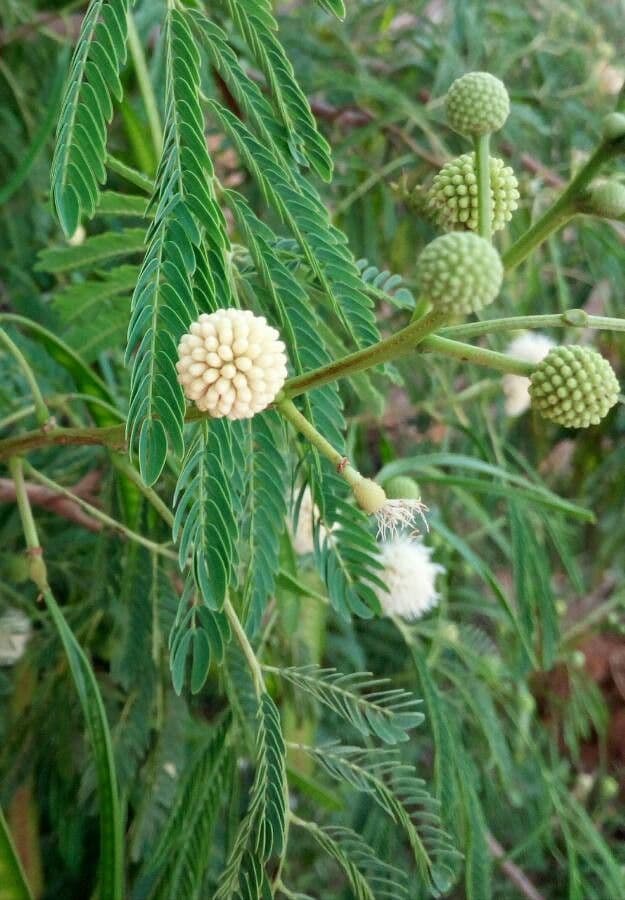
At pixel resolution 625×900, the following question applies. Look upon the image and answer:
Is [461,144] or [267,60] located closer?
[267,60]

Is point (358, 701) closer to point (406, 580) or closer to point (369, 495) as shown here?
point (369, 495)

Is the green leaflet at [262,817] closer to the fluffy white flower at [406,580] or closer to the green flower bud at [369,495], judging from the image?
the green flower bud at [369,495]

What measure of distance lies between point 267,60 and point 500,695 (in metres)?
0.89

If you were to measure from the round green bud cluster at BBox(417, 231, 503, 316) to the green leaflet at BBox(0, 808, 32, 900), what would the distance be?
0.39 meters

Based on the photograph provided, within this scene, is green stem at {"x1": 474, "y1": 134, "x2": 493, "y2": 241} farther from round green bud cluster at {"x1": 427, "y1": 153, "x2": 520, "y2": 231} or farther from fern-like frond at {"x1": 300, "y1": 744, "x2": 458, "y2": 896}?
fern-like frond at {"x1": 300, "y1": 744, "x2": 458, "y2": 896}

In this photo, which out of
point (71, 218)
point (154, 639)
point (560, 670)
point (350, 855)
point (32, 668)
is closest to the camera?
point (71, 218)

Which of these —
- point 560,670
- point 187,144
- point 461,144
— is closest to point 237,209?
point 187,144

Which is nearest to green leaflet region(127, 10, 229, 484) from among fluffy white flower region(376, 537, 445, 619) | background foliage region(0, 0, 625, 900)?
background foliage region(0, 0, 625, 900)

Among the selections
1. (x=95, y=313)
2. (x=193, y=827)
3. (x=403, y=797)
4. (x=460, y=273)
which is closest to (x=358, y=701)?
(x=403, y=797)

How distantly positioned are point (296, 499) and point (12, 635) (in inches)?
15.6

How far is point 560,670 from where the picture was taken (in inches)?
56.7

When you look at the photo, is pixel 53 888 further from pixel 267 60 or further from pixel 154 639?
pixel 267 60

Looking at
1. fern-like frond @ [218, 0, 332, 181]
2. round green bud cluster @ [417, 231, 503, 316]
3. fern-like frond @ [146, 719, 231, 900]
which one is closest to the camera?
round green bud cluster @ [417, 231, 503, 316]

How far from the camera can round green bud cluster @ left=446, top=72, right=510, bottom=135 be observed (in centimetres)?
38
